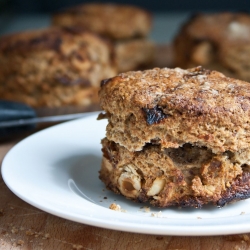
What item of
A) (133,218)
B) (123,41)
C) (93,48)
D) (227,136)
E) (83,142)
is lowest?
(123,41)

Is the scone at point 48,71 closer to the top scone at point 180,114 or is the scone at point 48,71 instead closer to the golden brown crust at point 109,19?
the golden brown crust at point 109,19

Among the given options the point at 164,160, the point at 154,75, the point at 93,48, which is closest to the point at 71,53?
the point at 93,48

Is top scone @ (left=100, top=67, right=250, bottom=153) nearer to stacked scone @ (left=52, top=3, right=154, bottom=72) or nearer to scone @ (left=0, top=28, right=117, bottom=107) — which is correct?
scone @ (left=0, top=28, right=117, bottom=107)

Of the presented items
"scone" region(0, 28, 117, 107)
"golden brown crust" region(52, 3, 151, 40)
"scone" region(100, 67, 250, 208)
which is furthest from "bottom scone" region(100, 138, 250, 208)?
"golden brown crust" region(52, 3, 151, 40)

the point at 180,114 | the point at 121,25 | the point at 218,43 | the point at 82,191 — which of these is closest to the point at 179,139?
the point at 180,114

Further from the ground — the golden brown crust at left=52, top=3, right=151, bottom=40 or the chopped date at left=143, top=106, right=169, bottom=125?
the chopped date at left=143, top=106, right=169, bottom=125

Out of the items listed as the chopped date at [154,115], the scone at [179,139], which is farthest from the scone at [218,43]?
the chopped date at [154,115]

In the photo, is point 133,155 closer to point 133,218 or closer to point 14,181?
point 133,218
